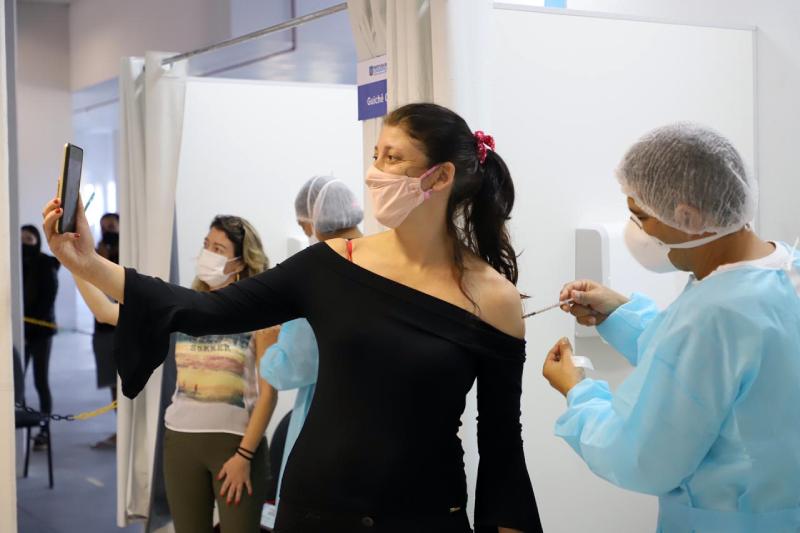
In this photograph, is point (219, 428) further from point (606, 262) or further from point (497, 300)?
point (497, 300)

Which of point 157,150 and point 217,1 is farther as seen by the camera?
point 217,1

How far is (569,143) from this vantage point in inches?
118

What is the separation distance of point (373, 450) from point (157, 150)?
2.56 meters

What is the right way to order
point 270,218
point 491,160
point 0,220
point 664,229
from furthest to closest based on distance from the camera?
1. point 270,218
2. point 0,220
3. point 491,160
4. point 664,229

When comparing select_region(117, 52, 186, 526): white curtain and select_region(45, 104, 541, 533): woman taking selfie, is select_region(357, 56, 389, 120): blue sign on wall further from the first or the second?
select_region(117, 52, 186, 526): white curtain

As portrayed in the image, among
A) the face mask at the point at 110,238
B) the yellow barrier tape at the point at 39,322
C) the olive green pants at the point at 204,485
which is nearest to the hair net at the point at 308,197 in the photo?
the olive green pants at the point at 204,485

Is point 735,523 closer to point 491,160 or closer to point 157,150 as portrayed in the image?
point 491,160

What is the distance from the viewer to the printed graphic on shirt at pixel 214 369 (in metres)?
3.22

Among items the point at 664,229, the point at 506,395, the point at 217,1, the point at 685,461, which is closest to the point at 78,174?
the point at 506,395

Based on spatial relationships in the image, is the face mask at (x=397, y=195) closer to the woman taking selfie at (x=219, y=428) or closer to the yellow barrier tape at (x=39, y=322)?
the woman taking selfie at (x=219, y=428)

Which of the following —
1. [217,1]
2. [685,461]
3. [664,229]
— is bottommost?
[685,461]

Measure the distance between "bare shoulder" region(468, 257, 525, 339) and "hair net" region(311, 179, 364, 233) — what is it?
115cm

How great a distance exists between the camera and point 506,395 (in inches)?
73.9

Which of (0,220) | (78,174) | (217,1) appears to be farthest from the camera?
(217,1)
